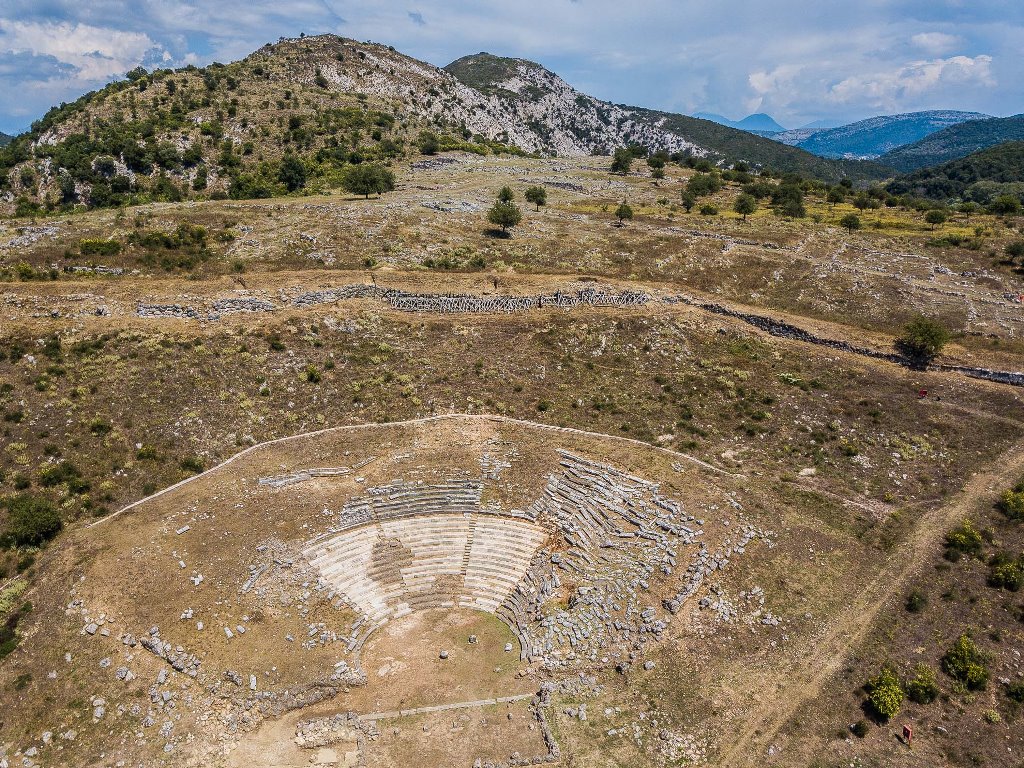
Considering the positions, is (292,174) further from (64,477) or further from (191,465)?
(64,477)

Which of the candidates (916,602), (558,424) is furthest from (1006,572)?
(558,424)

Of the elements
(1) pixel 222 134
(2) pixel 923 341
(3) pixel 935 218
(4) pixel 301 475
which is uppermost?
(1) pixel 222 134

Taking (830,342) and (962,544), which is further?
(830,342)

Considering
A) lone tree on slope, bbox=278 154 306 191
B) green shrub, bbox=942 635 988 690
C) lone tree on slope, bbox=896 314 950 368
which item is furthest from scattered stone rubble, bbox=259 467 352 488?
lone tree on slope, bbox=278 154 306 191

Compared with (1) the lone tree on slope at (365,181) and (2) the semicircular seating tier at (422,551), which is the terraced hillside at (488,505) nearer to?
(2) the semicircular seating tier at (422,551)

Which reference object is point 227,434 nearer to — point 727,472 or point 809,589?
point 727,472

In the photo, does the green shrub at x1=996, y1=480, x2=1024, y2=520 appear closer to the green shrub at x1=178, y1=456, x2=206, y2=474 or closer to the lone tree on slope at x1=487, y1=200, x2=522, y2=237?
the green shrub at x1=178, y1=456, x2=206, y2=474

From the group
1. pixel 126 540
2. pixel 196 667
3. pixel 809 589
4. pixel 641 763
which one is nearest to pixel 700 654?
pixel 641 763
